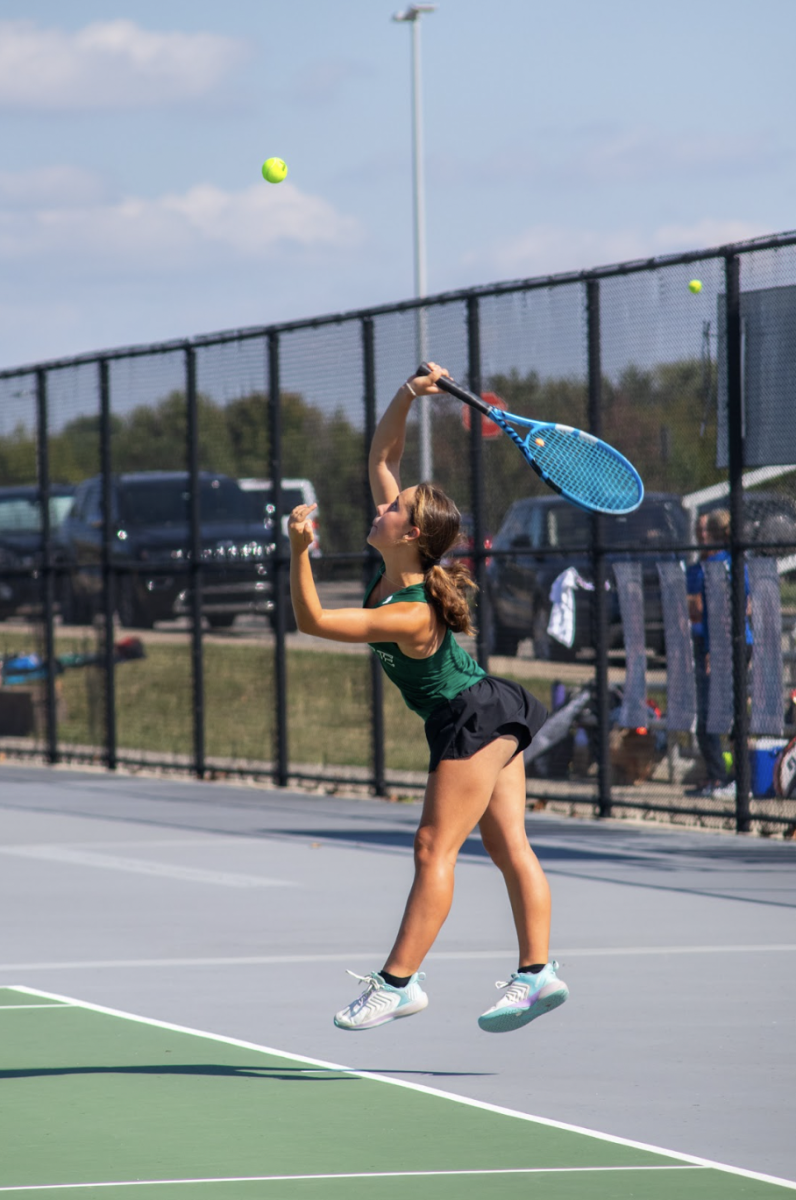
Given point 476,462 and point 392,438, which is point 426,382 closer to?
point 392,438

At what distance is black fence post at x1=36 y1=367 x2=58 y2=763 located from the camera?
17.0m

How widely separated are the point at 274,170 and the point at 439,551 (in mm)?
4580

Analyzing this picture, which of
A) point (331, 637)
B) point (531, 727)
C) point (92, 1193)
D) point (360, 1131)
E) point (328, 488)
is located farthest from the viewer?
point (328, 488)

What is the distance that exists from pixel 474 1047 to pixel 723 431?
591 cm

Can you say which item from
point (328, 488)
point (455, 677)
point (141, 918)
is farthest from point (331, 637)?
point (328, 488)

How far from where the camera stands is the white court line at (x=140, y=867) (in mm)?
10156

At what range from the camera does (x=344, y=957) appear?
797 cm

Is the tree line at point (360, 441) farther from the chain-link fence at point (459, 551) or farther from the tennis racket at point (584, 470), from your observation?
the tennis racket at point (584, 470)

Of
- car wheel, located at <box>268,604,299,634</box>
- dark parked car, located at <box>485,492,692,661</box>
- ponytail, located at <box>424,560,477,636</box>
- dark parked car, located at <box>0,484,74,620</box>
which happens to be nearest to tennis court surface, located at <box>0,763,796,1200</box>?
ponytail, located at <box>424,560,477,636</box>

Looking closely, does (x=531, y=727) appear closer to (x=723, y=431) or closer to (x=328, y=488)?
(x=723, y=431)

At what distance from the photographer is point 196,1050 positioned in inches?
249

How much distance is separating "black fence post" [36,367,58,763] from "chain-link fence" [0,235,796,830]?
2 cm

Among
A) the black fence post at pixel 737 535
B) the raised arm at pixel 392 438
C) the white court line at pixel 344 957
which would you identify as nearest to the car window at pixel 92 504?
the black fence post at pixel 737 535

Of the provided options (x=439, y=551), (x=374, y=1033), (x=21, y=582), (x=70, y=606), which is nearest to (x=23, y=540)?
(x=21, y=582)
